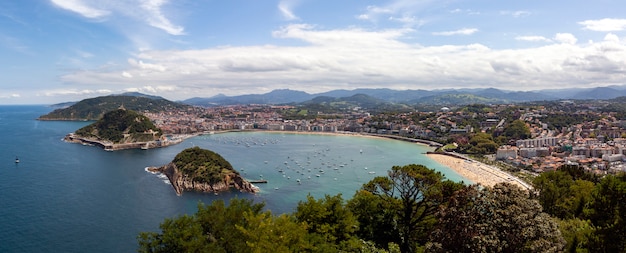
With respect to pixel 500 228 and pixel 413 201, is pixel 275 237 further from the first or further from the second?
pixel 413 201

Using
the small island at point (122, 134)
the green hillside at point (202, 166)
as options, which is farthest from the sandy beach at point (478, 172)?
the small island at point (122, 134)

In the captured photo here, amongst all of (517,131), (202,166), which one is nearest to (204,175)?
(202,166)

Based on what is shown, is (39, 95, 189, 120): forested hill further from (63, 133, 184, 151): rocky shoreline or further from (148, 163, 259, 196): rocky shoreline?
(148, 163, 259, 196): rocky shoreline

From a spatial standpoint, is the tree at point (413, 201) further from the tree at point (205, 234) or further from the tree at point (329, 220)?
the tree at point (205, 234)

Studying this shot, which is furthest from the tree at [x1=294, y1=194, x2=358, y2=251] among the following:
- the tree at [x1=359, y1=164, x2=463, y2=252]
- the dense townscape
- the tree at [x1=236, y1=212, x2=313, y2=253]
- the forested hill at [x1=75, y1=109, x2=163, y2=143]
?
the forested hill at [x1=75, y1=109, x2=163, y2=143]

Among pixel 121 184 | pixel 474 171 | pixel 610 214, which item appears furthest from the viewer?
pixel 474 171
